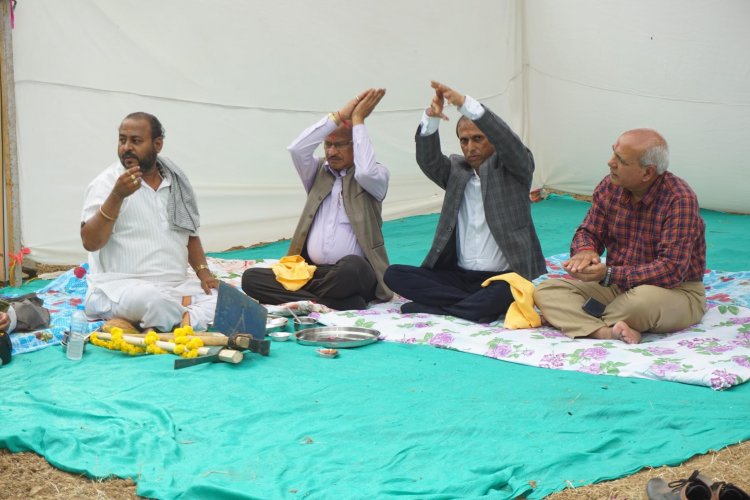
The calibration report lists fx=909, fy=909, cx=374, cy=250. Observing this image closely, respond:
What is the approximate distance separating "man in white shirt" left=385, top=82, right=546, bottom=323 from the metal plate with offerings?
0.57 metres

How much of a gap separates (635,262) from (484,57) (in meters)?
4.87

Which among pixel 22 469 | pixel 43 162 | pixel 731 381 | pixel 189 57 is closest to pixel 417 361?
pixel 731 381

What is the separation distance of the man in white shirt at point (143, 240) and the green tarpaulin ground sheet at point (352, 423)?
0.44m

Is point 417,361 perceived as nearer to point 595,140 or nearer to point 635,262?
point 635,262

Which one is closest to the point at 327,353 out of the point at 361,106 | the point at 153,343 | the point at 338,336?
the point at 338,336

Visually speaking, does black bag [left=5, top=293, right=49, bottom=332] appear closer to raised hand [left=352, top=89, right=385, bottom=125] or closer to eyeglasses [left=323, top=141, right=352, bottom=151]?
eyeglasses [left=323, top=141, right=352, bottom=151]

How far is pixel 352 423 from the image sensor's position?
301cm

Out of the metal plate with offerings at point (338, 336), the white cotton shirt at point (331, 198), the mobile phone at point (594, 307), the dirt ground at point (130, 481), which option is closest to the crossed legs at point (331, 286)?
the white cotton shirt at point (331, 198)

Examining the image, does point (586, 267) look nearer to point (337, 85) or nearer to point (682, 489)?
point (682, 489)

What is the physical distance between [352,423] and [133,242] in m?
1.88

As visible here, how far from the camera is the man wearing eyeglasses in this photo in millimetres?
4895

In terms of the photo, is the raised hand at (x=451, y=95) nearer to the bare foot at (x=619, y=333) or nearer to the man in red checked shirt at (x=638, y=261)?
the man in red checked shirt at (x=638, y=261)

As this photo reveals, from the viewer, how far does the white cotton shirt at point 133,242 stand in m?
4.34

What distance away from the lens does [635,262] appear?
13.9ft
